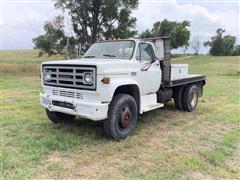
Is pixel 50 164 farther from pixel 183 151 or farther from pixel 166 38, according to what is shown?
pixel 166 38

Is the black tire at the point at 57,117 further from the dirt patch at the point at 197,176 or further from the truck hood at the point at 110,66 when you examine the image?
the dirt patch at the point at 197,176

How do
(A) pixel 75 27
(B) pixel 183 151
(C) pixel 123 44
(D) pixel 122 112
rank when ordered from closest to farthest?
(B) pixel 183 151 < (D) pixel 122 112 < (C) pixel 123 44 < (A) pixel 75 27

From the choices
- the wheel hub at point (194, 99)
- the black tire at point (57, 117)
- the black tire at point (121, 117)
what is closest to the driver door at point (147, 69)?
the black tire at point (121, 117)

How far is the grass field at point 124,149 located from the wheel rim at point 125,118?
0.30 m

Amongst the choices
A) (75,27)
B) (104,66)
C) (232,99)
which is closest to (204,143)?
(104,66)

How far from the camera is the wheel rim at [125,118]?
500 centimetres

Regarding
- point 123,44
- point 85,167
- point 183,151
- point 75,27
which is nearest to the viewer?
point 85,167

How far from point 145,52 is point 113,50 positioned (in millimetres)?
742

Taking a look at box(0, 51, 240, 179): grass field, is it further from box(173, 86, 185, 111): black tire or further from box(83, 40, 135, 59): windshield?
box(83, 40, 135, 59): windshield

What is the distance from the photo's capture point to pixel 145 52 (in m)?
5.99

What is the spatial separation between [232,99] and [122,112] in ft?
20.9

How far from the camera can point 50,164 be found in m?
3.88

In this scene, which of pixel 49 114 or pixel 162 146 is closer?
pixel 162 146

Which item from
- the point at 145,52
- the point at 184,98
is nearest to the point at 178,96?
the point at 184,98
